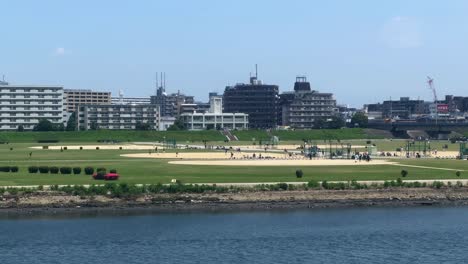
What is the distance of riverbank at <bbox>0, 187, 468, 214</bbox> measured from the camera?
69.9 m

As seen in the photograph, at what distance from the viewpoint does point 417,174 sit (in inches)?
3590

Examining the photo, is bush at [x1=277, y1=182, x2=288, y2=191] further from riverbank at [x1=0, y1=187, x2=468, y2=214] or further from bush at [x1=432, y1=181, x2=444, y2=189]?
bush at [x1=432, y1=181, x2=444, y2=189]

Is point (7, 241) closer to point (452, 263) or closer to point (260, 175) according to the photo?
point (452, 263)

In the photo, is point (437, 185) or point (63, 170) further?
point (63, 170)

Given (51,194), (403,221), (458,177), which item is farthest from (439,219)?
(51,194)

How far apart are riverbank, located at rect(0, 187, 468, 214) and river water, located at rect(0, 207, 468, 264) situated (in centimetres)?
272

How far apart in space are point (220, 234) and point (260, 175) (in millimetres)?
30777

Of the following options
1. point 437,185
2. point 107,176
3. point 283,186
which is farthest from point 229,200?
point 437,185

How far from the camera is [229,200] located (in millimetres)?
72750

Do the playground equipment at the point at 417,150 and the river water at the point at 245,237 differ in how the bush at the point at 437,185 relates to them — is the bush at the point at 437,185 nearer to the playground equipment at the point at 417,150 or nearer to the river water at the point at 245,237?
the river water at the point at 245,237

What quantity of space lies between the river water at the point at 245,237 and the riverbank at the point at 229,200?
2.72 meters

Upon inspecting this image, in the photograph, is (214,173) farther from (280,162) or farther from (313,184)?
(280,162)

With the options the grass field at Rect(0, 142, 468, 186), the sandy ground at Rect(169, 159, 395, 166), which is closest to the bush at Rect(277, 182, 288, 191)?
the grass field at Rect(0, 142, 468, 186)

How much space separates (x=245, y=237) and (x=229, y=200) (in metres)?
15.2
